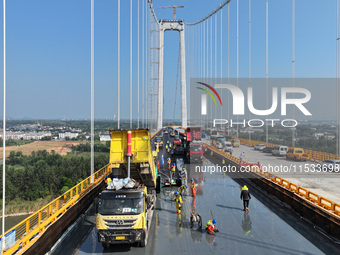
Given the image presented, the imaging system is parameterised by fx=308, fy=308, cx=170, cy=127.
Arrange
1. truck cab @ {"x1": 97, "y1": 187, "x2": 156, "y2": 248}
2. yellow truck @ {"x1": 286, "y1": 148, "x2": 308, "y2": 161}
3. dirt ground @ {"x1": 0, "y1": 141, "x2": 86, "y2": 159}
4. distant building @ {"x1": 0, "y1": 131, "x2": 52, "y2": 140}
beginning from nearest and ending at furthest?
truck cab @ {"x1": 97, "y1": 187, "x2": 156, "y2": 248} < yellow truck @ {"x1": 286, "y1": 148, "x2": 308, "y2": 161} < dirt ground @ {"x1": 0, "y1": 141, "x2": 86, "y2": 159} < distant building @ {"x1": 0, "y1": 131, "x2": 52, "y2": 140}

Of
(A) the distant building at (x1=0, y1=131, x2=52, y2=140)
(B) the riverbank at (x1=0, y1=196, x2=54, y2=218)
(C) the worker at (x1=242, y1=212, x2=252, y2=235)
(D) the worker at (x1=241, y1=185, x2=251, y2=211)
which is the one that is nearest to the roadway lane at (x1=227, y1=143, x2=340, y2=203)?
(D) the worker at (x1=241, y1=185, x2=251, y2=211)

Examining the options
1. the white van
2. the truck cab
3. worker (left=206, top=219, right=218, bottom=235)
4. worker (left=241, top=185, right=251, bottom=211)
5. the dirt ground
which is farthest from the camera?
the dirt ground

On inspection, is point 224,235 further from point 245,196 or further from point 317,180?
point 317,180

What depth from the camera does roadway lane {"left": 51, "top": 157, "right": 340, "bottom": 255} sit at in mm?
9883

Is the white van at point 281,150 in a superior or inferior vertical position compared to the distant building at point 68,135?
superior

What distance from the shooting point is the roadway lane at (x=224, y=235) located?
32.4 feet

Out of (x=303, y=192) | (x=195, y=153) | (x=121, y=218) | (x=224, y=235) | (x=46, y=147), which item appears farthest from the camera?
(x=46, y=147)

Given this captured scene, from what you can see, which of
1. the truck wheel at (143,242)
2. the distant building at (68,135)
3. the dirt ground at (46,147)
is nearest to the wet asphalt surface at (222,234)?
the truck wheel at (143,242)

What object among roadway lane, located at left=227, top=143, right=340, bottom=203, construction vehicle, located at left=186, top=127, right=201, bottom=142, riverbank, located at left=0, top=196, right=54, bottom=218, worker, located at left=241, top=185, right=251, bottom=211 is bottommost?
riverbank, located at left=0, top=196, right=54, bottom=218

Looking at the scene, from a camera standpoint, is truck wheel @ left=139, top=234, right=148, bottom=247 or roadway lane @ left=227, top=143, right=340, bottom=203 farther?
roadway lane @ left=227, top=143, right=340, bottom=203

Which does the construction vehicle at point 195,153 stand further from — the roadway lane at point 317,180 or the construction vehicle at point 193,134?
the roadway lane at point 317,180

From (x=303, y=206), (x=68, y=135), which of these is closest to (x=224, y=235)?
(x=303, y=206)

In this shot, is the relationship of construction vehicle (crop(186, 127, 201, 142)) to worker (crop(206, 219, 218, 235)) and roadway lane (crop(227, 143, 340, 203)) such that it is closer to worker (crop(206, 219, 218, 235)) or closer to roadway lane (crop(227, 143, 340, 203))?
roadway lane (crop(227, 143, 340, 203))

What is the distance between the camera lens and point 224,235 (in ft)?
36.4
